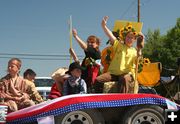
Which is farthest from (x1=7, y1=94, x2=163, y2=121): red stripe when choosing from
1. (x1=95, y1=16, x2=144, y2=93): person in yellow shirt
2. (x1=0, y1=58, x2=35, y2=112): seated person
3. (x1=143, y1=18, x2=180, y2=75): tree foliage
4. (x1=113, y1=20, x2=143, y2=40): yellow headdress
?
(x1=143, y1=18, x2=180, y2=75): tree foliage

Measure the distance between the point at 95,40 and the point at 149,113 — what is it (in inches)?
79.3

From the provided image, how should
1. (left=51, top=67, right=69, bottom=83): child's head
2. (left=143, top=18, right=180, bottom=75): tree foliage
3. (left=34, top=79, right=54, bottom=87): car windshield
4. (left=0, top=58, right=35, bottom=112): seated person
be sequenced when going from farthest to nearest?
1. (left=143, top=18, right=180, bottom=75): tree foliage
2. (left=34, top=79, right=54, bottom=87): car windshield
3. (left=51, top=67, right=69, bottom=83): child's head
4. (left=0, top=58, right=35, bottom=112): seated person

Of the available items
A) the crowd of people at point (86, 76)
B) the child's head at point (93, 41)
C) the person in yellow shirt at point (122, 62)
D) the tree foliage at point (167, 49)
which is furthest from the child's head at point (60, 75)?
the tree foliage at point (167, 49)

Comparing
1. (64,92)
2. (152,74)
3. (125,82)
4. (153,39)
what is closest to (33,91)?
(64,92)

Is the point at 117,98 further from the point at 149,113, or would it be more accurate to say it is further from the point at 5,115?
the point at 5,115

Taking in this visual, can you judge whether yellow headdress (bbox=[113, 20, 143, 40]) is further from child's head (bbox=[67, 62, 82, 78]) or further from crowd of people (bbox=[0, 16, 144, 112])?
child's head (bbox=[67, 62, 82, 78])

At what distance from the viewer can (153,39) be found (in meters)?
43.5

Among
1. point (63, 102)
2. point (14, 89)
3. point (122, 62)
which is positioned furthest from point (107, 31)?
point (63, 102)

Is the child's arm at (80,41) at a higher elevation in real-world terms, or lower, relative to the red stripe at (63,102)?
higher

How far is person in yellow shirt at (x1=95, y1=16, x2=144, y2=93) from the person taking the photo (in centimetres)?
626

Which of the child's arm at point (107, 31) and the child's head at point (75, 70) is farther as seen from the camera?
the child's arm at point (107, 31)

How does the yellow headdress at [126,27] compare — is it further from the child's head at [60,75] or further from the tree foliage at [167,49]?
the tree foliage at [167,49]

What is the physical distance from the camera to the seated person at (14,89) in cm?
Result: 590

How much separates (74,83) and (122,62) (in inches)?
34.1
